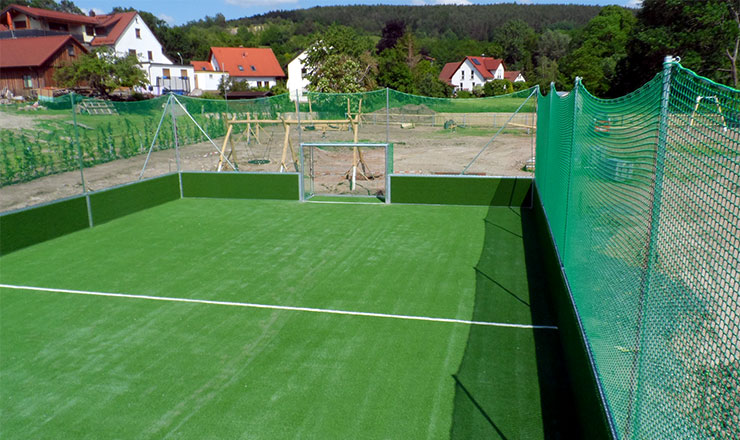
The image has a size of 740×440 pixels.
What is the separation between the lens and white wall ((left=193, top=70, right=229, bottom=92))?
2795 inches

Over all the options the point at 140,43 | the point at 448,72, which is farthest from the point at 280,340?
the point at 448,72

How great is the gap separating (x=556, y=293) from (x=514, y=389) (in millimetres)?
2127

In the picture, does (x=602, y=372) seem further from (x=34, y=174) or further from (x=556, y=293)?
(x=34, y=174)

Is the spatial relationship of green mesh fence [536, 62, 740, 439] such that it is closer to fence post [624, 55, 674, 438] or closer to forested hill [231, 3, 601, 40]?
fence post [624, 55, 674, 438]

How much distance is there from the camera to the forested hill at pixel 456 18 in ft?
566

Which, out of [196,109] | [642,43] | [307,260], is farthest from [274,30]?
[307,260]

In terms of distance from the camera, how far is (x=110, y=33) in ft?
208

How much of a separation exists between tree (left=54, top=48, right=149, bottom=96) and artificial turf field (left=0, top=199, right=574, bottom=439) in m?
36.1

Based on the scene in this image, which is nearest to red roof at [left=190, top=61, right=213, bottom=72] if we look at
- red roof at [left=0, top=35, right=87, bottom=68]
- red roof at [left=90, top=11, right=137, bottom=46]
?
red roof at [left=90, top=11, right=137, bottom=46]

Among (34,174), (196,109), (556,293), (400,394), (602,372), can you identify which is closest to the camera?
(602,372)

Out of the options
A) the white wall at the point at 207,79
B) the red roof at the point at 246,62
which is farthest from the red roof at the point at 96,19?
the red roof at the point at 246,62

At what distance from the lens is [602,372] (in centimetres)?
424

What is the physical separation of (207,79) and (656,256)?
75.2 metres

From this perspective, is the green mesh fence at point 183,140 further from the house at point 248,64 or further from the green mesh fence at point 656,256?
the house at point 248,64
